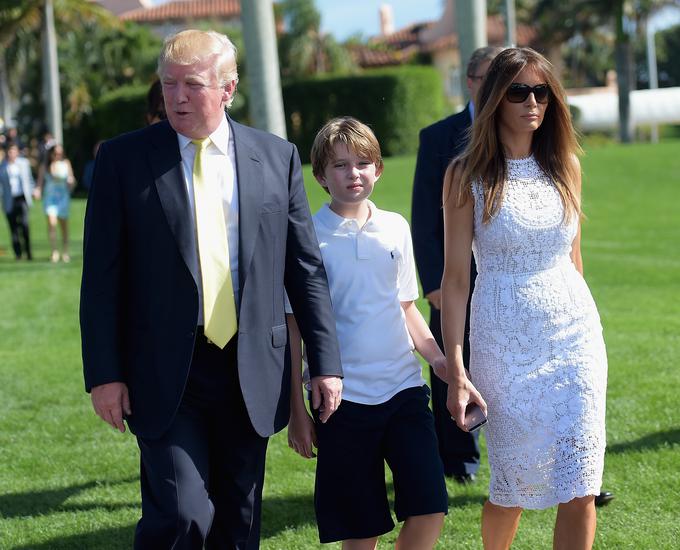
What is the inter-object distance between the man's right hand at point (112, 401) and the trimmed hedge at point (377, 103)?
37.3 metres

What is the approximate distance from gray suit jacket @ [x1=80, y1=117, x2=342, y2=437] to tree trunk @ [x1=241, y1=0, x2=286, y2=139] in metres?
9.89

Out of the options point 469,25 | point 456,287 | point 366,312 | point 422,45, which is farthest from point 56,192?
point 422,45

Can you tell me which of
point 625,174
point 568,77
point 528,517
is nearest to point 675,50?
point 568,77

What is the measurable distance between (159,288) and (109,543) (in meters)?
2.24

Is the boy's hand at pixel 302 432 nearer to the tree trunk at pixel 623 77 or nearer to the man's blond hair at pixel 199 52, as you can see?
the man's blond hair at pixel 199 52

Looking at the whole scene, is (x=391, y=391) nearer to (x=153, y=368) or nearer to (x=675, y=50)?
(x=153, y=368)

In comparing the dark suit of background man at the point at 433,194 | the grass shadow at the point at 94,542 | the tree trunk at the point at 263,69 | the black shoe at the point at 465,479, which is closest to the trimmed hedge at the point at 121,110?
the tree trunk at the point at 263,69

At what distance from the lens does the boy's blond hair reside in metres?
4.18

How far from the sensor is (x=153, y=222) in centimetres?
369

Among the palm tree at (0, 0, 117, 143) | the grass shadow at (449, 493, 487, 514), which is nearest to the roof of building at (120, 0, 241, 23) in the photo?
the palm tree at (0, 0, 117, 143)

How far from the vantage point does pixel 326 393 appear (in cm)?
396

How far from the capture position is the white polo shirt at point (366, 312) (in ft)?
13.7

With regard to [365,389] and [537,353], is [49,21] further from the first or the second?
[537,353]

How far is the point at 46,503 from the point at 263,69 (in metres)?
8.55
